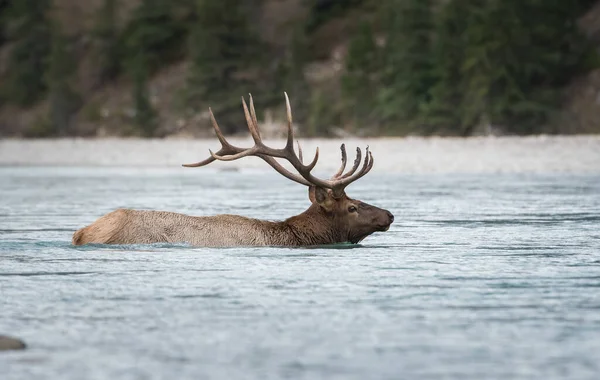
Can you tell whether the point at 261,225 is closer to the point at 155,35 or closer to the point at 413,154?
the point at 413,154

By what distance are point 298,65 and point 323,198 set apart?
39.2 meters

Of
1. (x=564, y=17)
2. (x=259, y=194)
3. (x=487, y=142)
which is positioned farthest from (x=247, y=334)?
(x=564, y=17)

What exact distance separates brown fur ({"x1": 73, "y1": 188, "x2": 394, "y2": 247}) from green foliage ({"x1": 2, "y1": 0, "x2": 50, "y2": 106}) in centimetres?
5387

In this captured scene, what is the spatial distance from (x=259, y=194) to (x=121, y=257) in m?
9.55

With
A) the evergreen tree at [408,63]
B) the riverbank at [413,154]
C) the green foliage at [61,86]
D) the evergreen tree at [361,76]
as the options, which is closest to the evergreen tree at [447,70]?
the evergreen tree at [408,63]

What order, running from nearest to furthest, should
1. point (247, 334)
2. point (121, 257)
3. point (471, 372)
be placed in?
point (471, 372)
point (247, 334)
point (121, 257)

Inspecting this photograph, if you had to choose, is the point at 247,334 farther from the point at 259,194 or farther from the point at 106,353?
the point at 259,194

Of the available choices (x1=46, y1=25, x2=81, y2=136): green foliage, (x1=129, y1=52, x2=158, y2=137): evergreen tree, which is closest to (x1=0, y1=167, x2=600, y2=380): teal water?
(x1=129, y1=52, x2=158, y2=137): evergreen tree

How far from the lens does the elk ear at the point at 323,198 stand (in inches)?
500

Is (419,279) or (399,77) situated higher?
(399,77)

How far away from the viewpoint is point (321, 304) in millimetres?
8914

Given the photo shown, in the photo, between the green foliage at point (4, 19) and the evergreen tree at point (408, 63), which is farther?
the green foliage at point (4, 19)

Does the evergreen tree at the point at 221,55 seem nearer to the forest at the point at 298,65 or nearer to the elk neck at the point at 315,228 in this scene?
the forest at the point at 298,65

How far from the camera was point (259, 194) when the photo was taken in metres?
21.1
